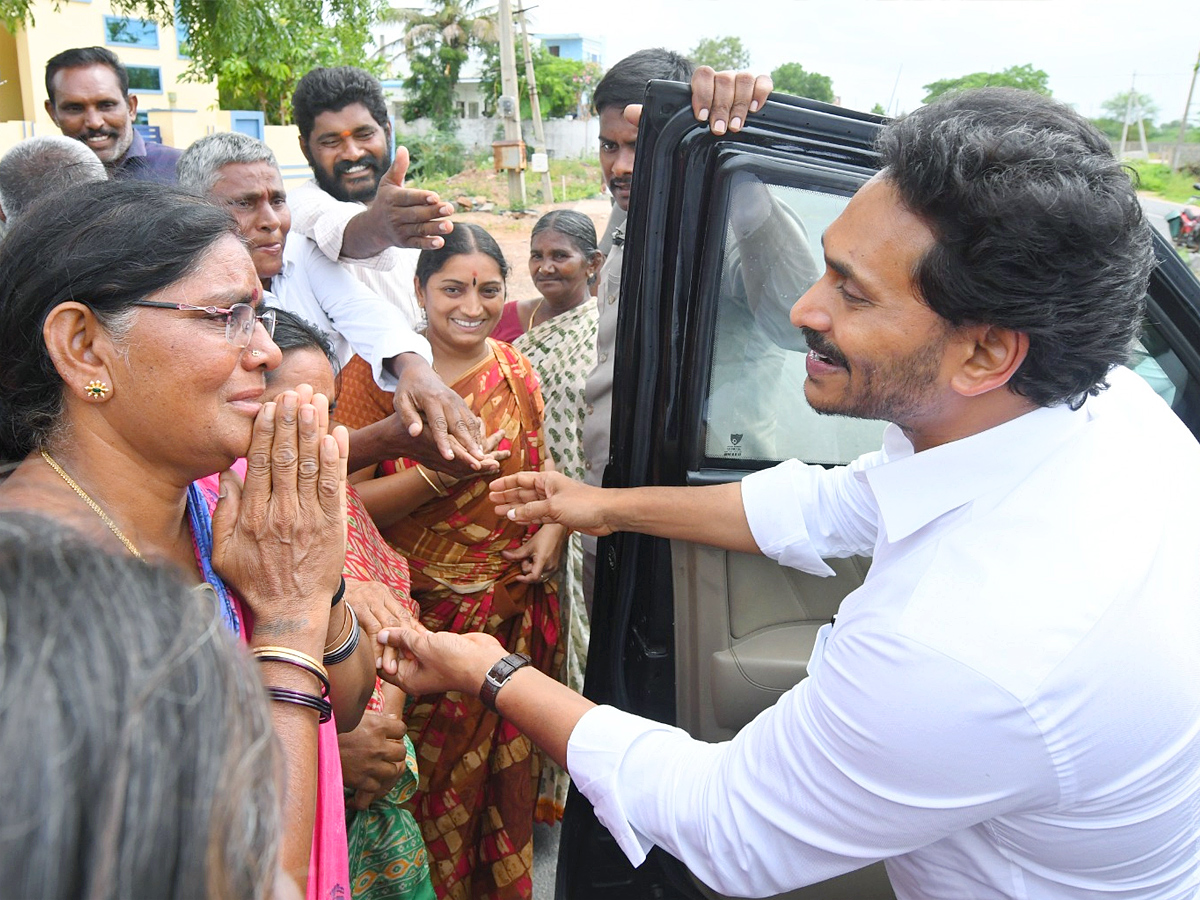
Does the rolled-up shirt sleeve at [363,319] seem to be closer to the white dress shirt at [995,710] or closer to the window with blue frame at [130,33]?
the white dress shirt at [995,710]

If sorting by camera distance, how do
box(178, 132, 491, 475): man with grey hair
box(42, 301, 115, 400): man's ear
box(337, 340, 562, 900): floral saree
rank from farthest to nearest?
1. box(337, 340, 562, 900): floral saree
2. box(178, 132, 491, 475): man with grey hair
3. box(42, 301, 115, 400): man's ear

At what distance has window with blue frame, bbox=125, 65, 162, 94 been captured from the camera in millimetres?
21234

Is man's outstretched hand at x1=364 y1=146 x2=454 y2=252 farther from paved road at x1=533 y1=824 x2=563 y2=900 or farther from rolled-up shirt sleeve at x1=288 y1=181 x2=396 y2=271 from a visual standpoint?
paved road at x1=533 y1=824 x2=563 y2=900

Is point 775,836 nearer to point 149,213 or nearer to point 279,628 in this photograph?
point 279,628

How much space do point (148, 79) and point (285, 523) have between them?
79.3 feet

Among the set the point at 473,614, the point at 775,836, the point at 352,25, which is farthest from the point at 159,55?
the point at 775,836

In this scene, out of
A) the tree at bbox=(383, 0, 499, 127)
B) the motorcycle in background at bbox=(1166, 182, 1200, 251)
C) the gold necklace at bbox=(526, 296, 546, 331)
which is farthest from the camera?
the tree at bbox=(383, 0, 499, 127)

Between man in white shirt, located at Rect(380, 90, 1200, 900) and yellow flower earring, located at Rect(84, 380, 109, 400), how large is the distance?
953 millimetres

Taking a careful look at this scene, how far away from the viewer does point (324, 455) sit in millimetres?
1494

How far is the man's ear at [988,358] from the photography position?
1362 mm

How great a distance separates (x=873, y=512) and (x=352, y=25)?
31.0 feet

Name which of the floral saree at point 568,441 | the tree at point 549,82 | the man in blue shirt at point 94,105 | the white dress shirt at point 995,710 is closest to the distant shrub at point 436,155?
the tree at point 549,82

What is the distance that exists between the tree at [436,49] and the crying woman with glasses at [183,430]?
41537 millimetres

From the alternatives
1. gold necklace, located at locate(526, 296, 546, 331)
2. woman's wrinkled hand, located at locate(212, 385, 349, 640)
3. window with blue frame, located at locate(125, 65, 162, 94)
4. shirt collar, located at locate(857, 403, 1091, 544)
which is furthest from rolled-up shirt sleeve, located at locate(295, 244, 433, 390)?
window with blue frame, located at locate(125, 65, 162, 94)
